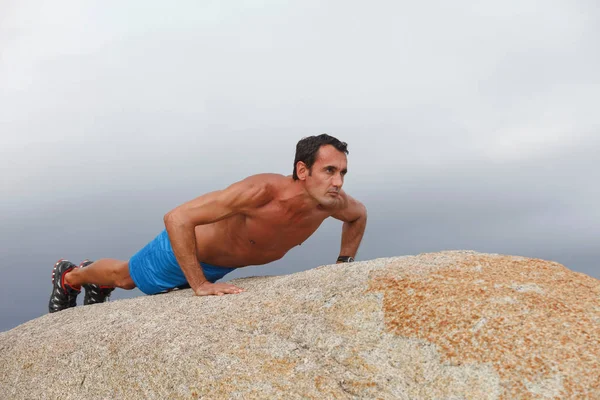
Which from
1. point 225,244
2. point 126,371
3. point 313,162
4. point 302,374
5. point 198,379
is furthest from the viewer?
Answer: point 225,244

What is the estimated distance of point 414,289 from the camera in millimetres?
3014

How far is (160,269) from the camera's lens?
5016mm

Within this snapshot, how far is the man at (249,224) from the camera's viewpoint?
416 cm

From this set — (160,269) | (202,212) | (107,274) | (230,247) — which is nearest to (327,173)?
(202,212)

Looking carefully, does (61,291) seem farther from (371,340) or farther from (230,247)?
(371,340)

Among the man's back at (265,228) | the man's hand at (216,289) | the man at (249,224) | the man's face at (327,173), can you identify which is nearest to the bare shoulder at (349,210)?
the man at (249,224)

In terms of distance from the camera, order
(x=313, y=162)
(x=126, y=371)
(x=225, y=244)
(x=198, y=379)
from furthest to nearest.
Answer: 1. (x=225, y=244)
2. (x=313, y=162)
3. (x=126, y=371)
4. (x=198, y=379)

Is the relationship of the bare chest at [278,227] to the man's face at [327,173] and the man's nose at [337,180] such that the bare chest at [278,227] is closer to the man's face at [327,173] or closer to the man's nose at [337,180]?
the man's face at [327,173]

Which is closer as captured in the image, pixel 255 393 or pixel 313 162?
pixel 255 393

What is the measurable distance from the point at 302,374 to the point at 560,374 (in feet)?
3.58

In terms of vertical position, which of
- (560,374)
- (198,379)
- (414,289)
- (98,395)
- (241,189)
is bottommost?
(98,395)

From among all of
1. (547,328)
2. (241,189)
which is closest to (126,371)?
(241,189)

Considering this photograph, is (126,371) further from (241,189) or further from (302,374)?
(241,189)

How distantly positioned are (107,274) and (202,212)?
1.81 m
